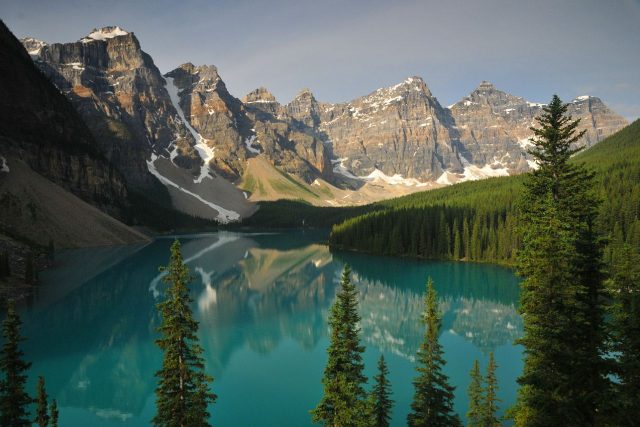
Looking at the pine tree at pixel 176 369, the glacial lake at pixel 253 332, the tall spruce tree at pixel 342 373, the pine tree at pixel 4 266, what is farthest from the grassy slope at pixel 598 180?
the pine tree at pixel 4 266

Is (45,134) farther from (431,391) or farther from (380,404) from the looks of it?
(431,391)

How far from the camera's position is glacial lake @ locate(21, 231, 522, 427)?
97.9 feet

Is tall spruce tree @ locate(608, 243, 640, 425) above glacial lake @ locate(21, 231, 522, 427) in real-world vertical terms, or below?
above

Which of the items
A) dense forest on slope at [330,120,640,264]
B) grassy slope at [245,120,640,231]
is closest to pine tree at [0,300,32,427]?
grassy slope at [245,120,640,231]

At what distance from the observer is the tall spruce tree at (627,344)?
11.6 metres

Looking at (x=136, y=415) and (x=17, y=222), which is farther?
(x=17, y=222)

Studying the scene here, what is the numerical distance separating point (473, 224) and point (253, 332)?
236ft

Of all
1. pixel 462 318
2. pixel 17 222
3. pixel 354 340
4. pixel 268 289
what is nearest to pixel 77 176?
pixel 17 222

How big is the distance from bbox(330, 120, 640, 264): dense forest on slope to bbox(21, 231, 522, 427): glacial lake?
28.3 ft

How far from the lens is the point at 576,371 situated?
1326 centimetres

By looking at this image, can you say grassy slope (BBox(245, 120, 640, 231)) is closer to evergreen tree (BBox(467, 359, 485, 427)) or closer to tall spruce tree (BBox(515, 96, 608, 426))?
evergreen tree (BBox(467, 359, 485, 427))

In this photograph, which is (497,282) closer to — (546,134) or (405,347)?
(405,347)

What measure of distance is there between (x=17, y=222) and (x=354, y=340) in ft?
334

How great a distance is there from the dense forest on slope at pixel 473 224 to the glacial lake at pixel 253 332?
864 centimetres
